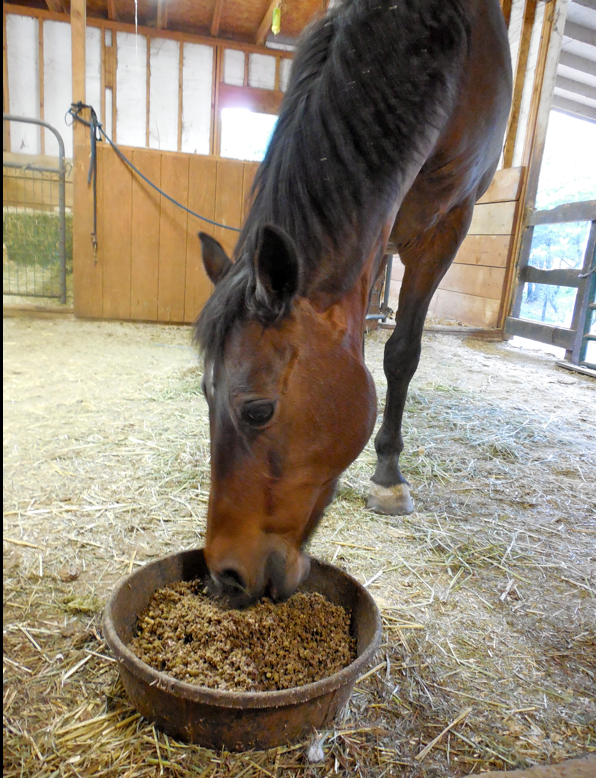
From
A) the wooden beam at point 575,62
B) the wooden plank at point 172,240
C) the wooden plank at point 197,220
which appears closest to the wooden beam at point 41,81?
the wooden plank at point 172,240

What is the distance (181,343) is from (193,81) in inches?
270

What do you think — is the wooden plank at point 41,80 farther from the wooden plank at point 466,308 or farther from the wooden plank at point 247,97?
the wooden plank at point 466,308

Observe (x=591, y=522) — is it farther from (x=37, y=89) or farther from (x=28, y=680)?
(x=37, y=89)

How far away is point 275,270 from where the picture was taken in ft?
3.40

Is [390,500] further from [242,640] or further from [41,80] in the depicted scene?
[41,80]

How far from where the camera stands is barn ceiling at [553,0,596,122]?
23.2 ft

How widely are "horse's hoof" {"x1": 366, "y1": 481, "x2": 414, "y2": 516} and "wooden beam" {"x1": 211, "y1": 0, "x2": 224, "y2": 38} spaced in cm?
884

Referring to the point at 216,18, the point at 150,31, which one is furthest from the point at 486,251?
the point at 150,31

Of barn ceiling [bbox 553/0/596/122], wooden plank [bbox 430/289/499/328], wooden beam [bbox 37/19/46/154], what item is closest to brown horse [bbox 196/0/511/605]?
wooden plank [bbox 430/289/499/328]

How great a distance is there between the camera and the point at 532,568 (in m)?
1.77

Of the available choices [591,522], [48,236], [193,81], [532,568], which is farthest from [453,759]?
[193,81]

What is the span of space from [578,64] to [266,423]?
10.3m

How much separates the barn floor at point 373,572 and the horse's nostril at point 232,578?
0.99ft

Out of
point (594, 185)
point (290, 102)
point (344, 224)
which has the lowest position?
point (344, 224)
